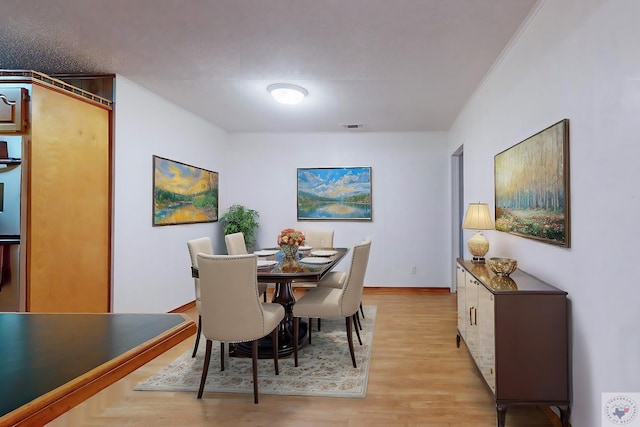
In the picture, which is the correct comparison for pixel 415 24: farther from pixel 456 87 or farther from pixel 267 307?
pixel 267 307

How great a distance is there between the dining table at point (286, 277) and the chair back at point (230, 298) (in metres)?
0.24

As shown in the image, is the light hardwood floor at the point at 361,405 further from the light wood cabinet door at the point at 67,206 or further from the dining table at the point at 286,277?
the light wood cabinet door at the point at 67,206

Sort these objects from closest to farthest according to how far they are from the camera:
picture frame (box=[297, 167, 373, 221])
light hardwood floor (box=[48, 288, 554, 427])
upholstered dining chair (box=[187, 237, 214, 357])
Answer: light hardwood floor (box=[48, 288, 554, 427]) → upholstered dining chair (box=[187, 237, 214, 357]) → picture frame (box=[297, 167, 373, 221])

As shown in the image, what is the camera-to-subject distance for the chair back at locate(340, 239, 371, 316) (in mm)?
2887

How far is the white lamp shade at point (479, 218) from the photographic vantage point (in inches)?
119

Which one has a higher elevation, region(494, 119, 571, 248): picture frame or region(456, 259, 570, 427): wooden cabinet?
region(494, 119, 571, 248): picture frame

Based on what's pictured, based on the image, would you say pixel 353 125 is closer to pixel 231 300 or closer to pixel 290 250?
pixel 290 250

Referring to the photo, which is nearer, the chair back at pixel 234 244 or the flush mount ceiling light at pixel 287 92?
the flush mount ceiling light at pixel 287 92

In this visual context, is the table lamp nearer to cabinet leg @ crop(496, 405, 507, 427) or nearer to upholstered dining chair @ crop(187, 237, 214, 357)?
cabinet leg @ crop(496, 405, 507, 427)

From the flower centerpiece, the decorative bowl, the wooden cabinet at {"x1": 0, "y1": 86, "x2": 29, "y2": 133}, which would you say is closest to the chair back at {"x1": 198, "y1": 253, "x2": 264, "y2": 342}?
the flower centerpiece

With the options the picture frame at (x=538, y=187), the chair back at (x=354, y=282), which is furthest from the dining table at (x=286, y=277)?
the picture frame at (x=538, y=187)

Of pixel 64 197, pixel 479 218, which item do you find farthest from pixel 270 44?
pixel 479 218

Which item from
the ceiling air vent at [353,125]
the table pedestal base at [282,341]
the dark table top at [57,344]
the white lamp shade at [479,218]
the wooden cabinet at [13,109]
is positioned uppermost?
the ceiling air vent at [353,125]

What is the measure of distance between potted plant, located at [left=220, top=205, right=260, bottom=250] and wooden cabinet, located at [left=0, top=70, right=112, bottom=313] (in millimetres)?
2308
